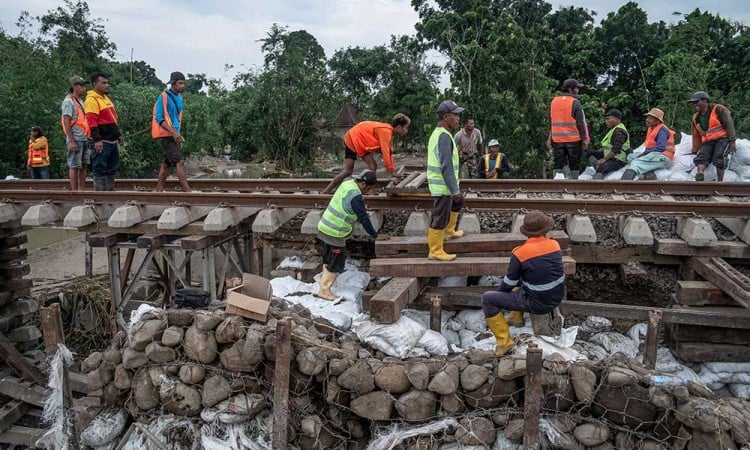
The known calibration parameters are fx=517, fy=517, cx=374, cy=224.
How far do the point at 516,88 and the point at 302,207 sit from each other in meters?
10.4

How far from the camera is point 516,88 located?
48.3 feet

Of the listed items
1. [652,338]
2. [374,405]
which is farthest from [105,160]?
[652,338]

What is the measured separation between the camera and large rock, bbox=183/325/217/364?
15.2 ft

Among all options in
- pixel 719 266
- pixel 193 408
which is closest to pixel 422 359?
pixel 193 408

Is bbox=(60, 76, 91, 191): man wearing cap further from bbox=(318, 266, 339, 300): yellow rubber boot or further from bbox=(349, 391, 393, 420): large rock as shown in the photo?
bbox=(349, 391, 393, 420): large rock

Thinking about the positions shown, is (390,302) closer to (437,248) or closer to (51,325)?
(437,248)

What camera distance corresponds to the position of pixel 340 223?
550cm

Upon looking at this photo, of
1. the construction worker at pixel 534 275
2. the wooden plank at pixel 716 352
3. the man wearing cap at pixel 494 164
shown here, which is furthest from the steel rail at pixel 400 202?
the man wearing cap at pixel 494 164

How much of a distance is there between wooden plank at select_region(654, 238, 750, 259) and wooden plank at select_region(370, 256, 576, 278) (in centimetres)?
118

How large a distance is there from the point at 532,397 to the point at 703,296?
2350mm

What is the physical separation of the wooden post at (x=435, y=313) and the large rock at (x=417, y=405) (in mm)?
889

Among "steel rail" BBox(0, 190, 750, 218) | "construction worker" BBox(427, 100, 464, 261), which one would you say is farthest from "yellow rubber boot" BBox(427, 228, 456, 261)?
"steel rail" BBox(0, 190, 750, 218)

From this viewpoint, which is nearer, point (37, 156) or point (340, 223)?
point (340, 223)

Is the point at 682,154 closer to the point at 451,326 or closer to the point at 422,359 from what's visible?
the point at 451,326
